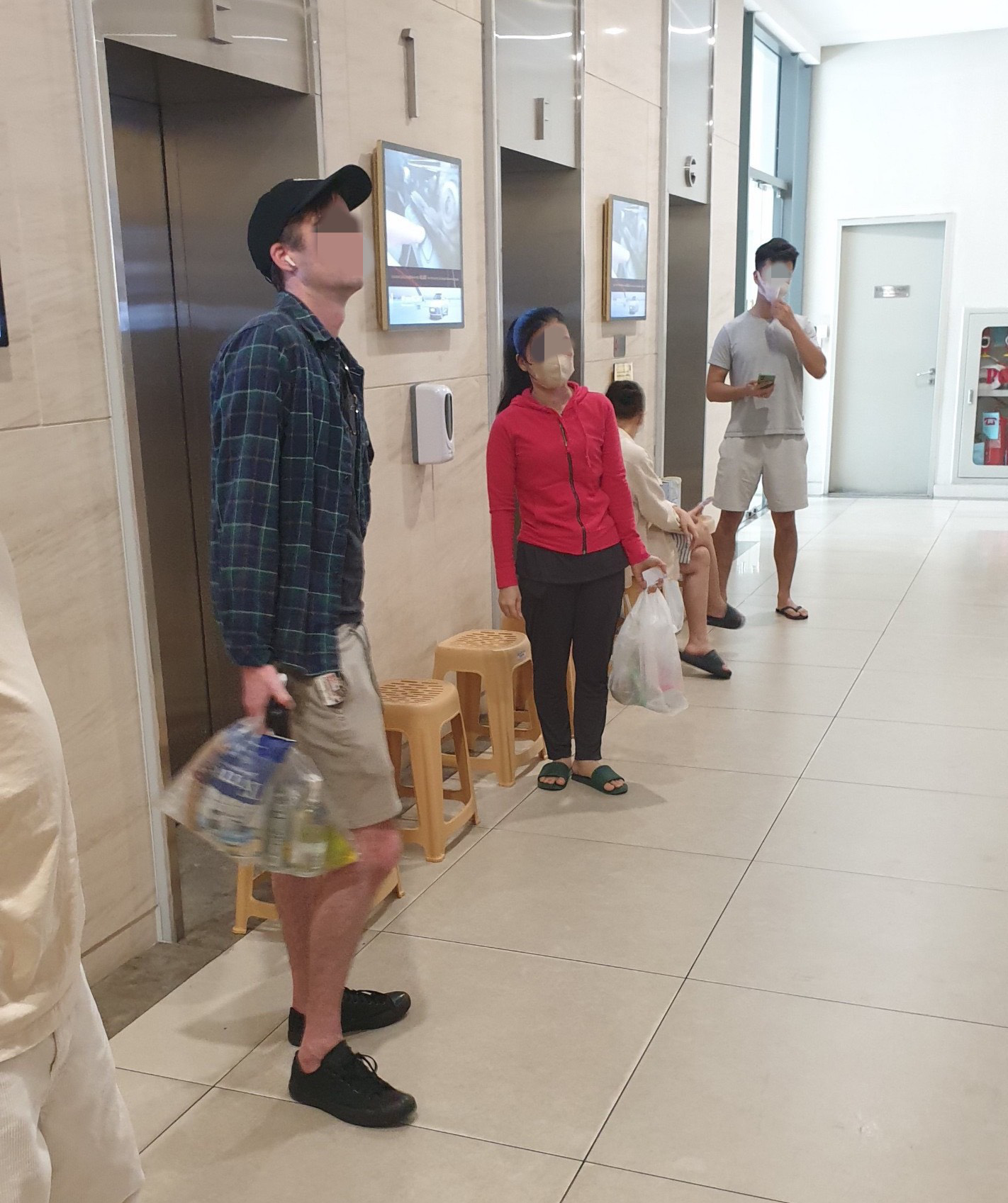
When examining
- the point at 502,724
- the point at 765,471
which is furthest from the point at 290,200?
the point at 765,471

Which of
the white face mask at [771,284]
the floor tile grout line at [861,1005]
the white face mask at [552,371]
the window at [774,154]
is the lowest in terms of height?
the floor tile grout line at [861,1005]

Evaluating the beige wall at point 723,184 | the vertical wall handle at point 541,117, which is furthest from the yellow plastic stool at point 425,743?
the beige wall at point 723,184

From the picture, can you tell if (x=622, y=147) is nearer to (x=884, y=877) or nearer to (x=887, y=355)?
(x=884, y=877)

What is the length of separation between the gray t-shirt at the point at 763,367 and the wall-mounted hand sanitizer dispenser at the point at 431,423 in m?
2.33

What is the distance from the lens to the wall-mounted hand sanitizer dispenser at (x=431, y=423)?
12.6 ft

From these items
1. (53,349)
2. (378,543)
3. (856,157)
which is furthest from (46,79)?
(856,157)

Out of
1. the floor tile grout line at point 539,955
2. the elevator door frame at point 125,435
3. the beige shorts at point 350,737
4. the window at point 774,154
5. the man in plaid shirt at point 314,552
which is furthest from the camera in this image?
the window at point 774,154

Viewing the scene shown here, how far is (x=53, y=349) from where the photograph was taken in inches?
96.7

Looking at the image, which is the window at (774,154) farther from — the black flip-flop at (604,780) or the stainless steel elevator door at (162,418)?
the stainless steel elevator door at (162,418)

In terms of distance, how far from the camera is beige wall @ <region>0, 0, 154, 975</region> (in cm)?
234

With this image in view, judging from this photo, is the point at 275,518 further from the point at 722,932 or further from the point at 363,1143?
the point at 722,932

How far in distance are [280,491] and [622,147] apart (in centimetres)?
407

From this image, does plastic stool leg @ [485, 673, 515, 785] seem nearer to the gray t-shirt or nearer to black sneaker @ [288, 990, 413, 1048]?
black sneaker @ [288, 990, 413, 1048]

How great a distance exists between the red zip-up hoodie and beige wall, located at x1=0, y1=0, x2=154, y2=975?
132 centimetres
